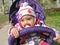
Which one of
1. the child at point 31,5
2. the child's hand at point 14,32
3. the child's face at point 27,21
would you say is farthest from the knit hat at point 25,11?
the child's hand at point 14,32

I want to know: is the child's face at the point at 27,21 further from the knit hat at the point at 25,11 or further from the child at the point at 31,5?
the child at the point at 31,5

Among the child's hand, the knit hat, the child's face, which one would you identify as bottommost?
the child's hand

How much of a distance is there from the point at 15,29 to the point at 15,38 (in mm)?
151

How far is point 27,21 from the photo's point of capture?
165 inches

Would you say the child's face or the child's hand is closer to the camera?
the child's hand

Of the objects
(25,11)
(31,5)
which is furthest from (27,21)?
(31,5)

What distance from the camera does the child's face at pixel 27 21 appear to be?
4.20 m

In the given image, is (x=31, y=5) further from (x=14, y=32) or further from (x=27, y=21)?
(x=14, y=32)

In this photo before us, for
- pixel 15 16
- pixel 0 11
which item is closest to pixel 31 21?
pixel 15 16

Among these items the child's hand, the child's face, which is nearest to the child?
the child's face

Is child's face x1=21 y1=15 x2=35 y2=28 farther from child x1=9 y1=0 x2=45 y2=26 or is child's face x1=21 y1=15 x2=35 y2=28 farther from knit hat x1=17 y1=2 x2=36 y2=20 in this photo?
child x1=9 y1=0 x2=45 y2=26

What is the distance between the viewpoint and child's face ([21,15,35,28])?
4.20m

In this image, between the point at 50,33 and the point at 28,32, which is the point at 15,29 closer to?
the point at 28,32

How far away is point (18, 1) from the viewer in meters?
5.06
